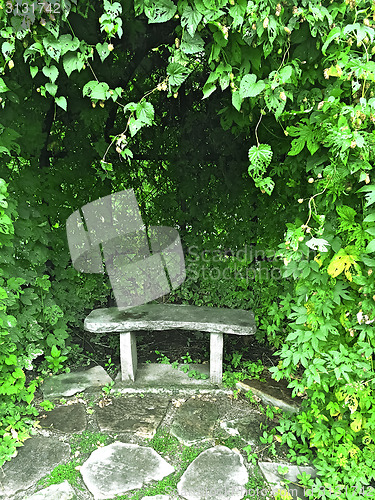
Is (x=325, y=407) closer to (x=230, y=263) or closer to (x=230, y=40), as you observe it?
(x=230, y=40)

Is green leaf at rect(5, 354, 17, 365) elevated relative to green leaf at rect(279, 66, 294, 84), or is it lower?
lower

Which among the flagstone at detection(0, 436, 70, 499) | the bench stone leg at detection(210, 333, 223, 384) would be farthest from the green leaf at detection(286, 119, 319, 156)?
the flagstone at detection(0, 436, 70, 499)

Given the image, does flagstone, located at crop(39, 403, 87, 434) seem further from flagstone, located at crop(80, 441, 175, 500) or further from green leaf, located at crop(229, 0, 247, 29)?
green leaf, located at crop(229, 0, 247, 29)

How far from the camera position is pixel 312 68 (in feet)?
5.38

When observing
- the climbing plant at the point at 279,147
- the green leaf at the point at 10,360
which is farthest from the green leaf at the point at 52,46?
the green leaf at the point at 10,360

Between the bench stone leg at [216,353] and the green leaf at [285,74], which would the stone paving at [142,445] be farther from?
the green leaf at [285,74]

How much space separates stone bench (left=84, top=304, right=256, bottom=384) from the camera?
3.03 m

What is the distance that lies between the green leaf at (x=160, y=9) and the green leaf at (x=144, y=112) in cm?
32

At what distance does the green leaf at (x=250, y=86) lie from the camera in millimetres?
1515

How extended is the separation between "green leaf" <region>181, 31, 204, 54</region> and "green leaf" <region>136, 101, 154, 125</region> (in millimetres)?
270

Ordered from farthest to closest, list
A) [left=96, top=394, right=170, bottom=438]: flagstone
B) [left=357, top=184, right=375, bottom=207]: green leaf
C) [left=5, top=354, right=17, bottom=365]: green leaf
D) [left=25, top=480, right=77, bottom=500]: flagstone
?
[left=96, top=394, right=170, bottom=438]: flagstone, [left=5, top=354, right=17, bottom=365]: green leaf, [left=25, top=480, right=77, bottom=500]: flagstone, [left=357, top=184, right=375, bottom=207]: green leaf

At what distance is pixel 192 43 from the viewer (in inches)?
59.1

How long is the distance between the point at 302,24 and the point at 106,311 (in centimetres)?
264

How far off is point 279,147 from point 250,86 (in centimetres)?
137
